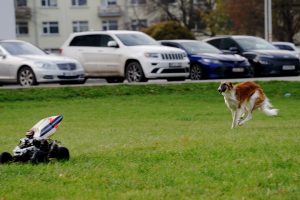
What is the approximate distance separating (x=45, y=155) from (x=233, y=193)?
2579 mm

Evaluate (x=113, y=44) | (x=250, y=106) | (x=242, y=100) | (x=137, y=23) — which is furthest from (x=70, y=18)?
(x=242, y=100)

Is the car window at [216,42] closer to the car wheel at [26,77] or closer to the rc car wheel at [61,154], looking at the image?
the car wheel at [26,77]

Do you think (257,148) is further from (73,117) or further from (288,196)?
(73,117)

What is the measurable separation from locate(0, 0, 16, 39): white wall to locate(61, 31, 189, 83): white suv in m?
7.40

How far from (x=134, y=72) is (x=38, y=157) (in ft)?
51.2

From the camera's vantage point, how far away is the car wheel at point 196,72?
83.1ft

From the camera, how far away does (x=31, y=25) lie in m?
81.8

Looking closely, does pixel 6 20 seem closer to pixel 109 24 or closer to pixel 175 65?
pixel 175 65

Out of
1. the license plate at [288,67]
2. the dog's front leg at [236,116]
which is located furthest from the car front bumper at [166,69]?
the dog's front leg at [236,116]

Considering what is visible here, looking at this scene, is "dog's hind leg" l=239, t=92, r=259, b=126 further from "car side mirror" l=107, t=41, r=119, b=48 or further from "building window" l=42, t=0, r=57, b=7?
"building window" l=42, t=0, r=57, b=7

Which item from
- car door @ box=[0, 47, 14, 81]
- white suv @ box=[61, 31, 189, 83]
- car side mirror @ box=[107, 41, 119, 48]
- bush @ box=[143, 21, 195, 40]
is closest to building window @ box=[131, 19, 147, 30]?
bush @ box=[143, 21, 195, 40]

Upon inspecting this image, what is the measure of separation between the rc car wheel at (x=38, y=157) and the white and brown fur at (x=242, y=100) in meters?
5.08

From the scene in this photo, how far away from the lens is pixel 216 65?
25000mm

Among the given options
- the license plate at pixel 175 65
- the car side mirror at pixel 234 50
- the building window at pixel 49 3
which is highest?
the building window at pixel 49 3
